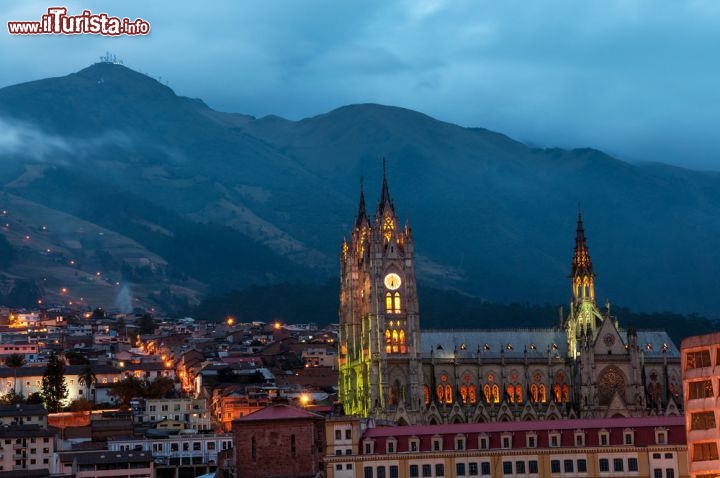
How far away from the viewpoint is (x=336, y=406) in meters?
170

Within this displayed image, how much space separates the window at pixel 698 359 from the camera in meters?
71.3

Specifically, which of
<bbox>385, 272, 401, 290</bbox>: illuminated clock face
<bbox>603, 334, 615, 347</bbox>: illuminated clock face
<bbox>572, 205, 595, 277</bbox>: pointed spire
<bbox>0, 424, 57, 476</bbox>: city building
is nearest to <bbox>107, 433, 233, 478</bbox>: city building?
<bbox>0, 424, 57, 476</bbox>: city building

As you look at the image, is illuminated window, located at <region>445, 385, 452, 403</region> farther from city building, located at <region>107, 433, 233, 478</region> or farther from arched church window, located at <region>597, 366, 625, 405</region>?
city building, located at <region>107, 433, 233, 478</region>

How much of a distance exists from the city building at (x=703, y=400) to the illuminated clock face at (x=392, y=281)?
97741 mm

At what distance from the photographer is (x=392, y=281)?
170 m

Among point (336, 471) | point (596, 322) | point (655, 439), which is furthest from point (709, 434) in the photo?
point (596, 322)

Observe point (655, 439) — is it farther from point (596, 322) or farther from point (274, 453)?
point (596, 322)

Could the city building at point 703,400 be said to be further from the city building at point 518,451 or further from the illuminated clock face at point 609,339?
the illuminated clock face at point 609,339

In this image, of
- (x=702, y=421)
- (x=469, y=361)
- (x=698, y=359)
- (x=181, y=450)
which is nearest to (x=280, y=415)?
(x=181, y=450)

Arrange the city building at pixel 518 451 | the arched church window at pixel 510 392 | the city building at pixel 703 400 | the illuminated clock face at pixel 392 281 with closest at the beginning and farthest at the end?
the city building at pixel 703 400, the city building at pixel 518 451, the illuminated clock face at pixel 392 281, the arched church window at pixel 510 392

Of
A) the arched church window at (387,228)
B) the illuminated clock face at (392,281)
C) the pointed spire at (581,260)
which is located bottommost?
the illuminated clock face at (392,281)

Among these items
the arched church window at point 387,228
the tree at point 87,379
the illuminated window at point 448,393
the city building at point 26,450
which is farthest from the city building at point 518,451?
the tree at point 87,379

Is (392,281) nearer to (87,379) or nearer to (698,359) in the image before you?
(87,379)

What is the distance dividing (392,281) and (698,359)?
3901 inches
